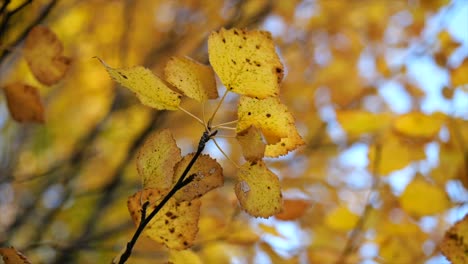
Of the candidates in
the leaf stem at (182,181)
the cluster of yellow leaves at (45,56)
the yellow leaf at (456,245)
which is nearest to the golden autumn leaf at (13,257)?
the leaf stem at (182,181)

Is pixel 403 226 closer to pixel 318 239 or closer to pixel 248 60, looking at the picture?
pixel 318 239

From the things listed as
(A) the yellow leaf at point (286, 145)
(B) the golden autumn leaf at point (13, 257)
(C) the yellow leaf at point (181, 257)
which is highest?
(A) the yellow leaf at point (286, 145)

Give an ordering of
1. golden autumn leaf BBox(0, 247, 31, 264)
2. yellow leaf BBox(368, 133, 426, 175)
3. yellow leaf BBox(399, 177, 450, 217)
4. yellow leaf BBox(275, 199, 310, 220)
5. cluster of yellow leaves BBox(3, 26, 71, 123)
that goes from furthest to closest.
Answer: yellow leaf BBox(368, 133, 426, 175) < yellow leaf BBox(399, 177, 450, 217) < yellow leaf BBox(275, 199, 310, 220) < cluster of yellow leaves BBox(3, 26, 71, 123) < golden autumn leaf BBox(0, 247, 31, 264)

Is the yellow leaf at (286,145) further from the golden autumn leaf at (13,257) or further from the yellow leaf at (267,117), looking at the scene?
the golden autumn leaf at (13,257)

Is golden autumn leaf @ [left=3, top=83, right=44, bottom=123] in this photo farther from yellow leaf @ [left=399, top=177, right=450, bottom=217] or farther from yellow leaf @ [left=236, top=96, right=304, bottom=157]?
yellow leaf @ [left=399, top=177, right=450, bottom=217]

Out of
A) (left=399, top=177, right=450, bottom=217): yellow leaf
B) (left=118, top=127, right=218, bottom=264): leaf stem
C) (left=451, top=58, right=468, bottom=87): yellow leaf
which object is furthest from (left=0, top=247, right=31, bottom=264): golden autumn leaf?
(left=451, top=58, right=468, bottom=87): yellow leaf

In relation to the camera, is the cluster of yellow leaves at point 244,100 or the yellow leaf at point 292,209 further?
the yellow leaf at point 292,209

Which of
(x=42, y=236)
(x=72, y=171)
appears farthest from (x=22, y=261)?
(x=42, y=236)
